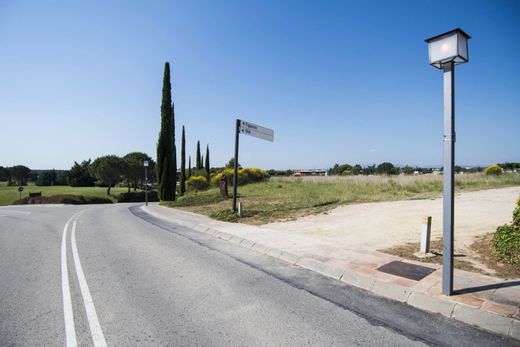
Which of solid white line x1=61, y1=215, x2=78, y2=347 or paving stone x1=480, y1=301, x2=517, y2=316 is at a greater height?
paving stone x1=480, y1=301, x2=517, y2=316

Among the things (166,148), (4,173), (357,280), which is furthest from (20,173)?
(357,280)

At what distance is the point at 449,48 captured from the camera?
3865mm

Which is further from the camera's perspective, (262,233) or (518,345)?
(262,233)

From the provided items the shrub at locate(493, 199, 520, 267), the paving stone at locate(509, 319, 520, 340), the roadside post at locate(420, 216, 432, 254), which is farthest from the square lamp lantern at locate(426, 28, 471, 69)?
the shrub at locate(493, 199, 520, 267)

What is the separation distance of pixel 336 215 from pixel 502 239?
5.80m

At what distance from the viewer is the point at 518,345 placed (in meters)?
2.96

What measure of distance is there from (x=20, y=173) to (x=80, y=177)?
90.7ft

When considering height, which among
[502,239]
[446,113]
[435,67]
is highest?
[435,67]

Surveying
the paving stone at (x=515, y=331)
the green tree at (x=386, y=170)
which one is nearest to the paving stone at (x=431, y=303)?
the paving stone at (x=515, y=331)

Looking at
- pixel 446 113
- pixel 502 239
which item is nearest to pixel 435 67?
pixel 446 113

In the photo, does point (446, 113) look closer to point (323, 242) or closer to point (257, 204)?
point (323, 242)

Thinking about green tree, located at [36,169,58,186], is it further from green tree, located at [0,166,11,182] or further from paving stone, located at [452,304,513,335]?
paving stone, located at [452,304,513,335]

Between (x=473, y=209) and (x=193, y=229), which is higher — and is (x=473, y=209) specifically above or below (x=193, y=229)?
above

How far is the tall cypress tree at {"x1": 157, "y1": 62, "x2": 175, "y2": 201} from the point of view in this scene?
85.9 feet
